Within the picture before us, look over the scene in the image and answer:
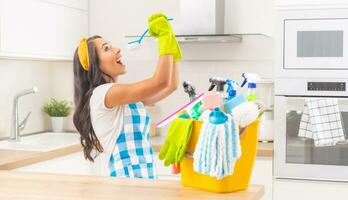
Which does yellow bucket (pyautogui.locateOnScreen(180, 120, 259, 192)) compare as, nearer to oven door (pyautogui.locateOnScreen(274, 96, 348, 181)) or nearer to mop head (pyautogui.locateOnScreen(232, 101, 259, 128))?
mop head (pyautogui.locateOnScreen(232, 101, 259, 128))

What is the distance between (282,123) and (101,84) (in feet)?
4.33

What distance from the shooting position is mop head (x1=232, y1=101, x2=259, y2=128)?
1506 mm

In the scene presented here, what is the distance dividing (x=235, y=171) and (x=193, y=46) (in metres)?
2.45

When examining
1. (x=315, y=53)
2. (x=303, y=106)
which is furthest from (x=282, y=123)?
(x=315, y=53)

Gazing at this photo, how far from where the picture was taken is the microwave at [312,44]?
126 inches

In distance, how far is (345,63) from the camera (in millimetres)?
3191

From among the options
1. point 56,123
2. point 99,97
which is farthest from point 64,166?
point 99,97

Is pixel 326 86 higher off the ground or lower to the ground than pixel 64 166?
higher

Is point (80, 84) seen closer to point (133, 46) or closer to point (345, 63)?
point (133, 46)

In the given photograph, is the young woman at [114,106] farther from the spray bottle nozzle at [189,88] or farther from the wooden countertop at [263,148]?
the wooden countertop at [263,148]

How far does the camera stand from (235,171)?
1.54 m

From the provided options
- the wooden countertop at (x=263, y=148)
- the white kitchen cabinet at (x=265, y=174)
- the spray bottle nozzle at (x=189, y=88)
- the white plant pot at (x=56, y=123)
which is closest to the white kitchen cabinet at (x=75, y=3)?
the white plant pot at (x=56, y=123)

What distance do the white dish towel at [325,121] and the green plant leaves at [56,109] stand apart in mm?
1746

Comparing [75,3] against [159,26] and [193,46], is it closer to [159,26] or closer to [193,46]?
[193,46]
